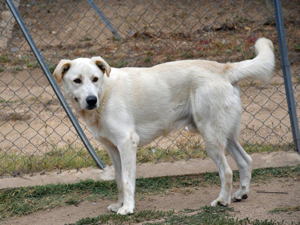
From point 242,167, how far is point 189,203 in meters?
0.57

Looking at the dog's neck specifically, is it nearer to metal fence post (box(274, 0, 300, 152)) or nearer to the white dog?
the white dog

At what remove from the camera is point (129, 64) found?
24.4ft

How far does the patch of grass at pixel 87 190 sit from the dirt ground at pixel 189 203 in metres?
0.09

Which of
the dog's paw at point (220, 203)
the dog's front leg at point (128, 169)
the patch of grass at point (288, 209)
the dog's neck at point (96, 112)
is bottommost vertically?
the dog's paw at point (220, 203)

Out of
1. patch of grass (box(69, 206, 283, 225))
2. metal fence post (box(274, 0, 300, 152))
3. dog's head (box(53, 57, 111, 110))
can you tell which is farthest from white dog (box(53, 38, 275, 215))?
metal fence post (box(274, 0, 300, 152))

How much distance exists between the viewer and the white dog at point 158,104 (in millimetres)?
3256

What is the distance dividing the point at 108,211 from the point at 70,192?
627 millimetres

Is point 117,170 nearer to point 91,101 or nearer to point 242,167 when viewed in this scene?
point 91,101

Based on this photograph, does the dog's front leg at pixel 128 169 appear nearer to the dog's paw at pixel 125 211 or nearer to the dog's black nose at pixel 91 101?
the dog's paw at pixel 125 211

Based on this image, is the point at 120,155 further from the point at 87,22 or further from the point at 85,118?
the point at 87,22

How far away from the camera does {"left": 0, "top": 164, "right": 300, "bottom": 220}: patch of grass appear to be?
374 centimetres

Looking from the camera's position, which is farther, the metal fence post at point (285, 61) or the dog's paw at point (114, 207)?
the metal fence post at point (285, 61)

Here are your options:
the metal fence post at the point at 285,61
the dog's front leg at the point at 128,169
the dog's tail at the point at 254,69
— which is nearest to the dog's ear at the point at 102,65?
the dog's front leg at the point at 128,169

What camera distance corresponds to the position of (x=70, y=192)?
3.96 metres
